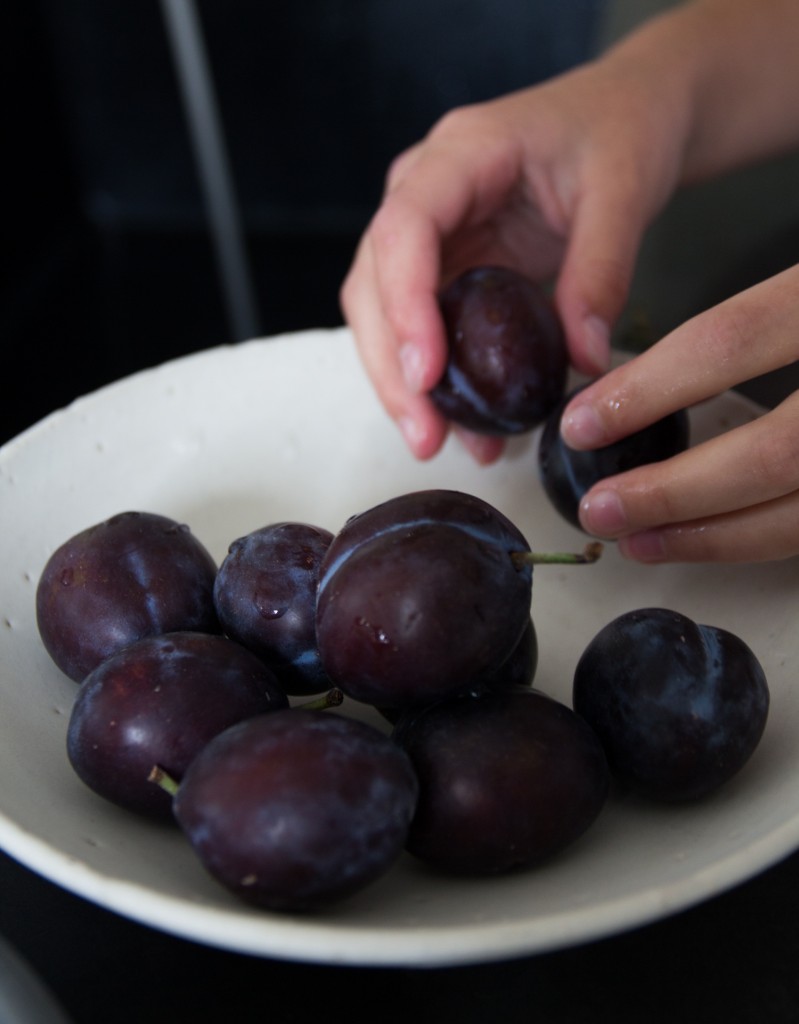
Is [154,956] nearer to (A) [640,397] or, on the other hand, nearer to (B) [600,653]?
(B) [600,653]

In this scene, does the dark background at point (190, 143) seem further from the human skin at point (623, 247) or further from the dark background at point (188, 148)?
the human skin at point (623, 247)

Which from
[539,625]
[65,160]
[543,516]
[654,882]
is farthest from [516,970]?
[65,160]

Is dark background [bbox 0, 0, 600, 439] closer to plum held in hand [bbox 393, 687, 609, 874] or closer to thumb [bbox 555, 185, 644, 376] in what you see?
thumb [bbox 555, 185, 644, 376]

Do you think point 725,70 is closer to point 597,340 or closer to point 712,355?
point 597,340

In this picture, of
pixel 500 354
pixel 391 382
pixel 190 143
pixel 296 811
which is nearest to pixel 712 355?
pixel 500 354

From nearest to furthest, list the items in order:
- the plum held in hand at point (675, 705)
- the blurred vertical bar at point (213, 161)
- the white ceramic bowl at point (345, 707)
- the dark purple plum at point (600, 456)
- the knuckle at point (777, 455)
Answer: the white ceramic bowl at point (345, 707) < the plum held in hand at point (675, 705) < the knuckle at point (777, 455) < the dark purple plum at point (600, 456) < the blurred vertical bar at point (213, 161)

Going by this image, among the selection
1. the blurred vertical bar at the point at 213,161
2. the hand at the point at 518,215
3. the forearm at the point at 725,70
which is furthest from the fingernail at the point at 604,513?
the blurred vertical bar at the point at 213,161
